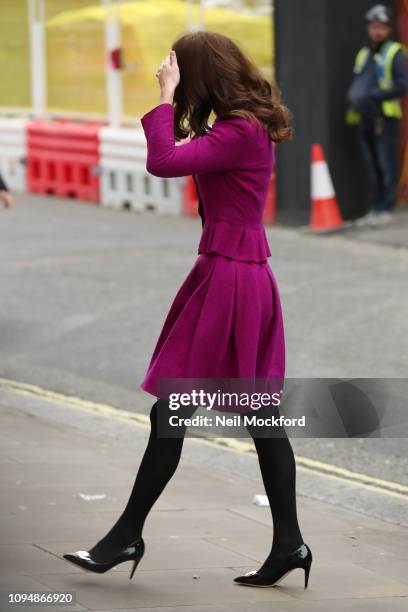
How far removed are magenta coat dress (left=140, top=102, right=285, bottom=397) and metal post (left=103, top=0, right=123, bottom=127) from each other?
12.8 m

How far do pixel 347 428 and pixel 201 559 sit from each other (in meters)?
2.52

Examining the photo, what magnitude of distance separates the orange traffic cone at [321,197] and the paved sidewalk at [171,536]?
7.30 metres

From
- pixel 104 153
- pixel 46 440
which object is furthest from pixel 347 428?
pixel 104 153

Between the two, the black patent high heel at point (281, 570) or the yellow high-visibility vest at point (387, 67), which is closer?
the black patent high heel at point (281, 570)

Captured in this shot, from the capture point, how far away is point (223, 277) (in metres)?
5.07

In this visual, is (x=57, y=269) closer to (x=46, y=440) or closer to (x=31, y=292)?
(x=31, y=292)

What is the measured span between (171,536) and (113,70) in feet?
41.2

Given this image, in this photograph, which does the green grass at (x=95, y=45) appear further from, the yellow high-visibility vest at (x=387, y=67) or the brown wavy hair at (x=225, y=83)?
the brown wavy hair at (x=225, y=83)

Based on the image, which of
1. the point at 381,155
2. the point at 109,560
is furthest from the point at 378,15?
the point at 109,560

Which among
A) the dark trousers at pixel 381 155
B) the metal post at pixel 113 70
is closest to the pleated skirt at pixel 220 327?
the dark trousers at pixel 381 155

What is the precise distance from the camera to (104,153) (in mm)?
17469

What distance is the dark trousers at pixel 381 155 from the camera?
14.7 meters

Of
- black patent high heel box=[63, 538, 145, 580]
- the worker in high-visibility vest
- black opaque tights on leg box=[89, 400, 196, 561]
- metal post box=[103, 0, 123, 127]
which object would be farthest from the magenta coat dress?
metal post box=[103, 0, 123, 127]

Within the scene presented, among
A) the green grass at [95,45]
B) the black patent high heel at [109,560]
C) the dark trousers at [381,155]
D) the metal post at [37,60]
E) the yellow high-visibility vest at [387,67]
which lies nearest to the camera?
the black patent high heel at [109,560]
